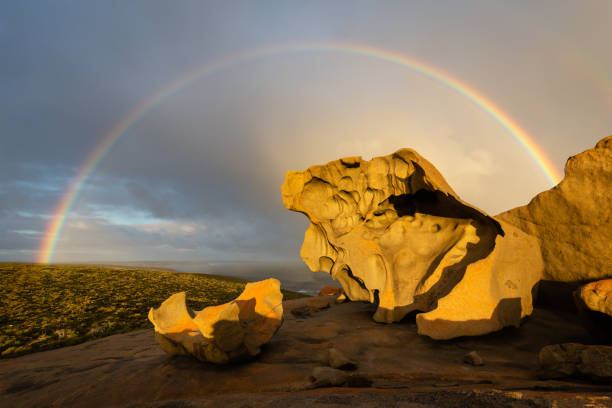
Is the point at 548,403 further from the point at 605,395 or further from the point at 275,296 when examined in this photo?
the point at 275,296

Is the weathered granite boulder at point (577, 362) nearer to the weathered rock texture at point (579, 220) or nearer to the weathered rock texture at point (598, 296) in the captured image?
the weathered rock texture at point (598, 296)

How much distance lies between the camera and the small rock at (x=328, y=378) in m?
4.40

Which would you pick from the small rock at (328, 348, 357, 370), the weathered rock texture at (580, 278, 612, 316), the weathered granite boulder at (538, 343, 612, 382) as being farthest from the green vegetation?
the weathered rock texture at (580, 278, 612, 316)

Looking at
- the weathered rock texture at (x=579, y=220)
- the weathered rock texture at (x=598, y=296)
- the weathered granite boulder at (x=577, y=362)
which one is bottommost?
the weathered granite boulder at (x=577, y=362)

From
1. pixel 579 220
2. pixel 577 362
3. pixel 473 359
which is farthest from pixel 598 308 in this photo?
pixel 579 220

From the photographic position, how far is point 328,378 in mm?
4473

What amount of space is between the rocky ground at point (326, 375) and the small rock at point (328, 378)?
2cm

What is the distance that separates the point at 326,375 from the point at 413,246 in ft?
22.1

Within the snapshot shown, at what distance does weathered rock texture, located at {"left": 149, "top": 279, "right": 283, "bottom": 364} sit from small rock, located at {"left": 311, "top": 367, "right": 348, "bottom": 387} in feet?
6.58

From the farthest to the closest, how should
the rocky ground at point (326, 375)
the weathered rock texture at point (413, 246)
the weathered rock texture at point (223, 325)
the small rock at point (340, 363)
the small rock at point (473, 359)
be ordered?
the weathered rock texture at point (413, 246) < the weathered rock texture at point (223, 325) < the small rock at point (340, 363) < the small rock at point (473, 359) < the rocky ground at point (326, 375)

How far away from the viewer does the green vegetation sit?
9.66 metres

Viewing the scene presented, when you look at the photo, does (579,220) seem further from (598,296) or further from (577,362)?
(577,362)

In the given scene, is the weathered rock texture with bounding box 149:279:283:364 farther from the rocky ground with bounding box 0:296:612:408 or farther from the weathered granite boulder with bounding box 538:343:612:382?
the weathered granite boulder with bounding box 538:343:612:382

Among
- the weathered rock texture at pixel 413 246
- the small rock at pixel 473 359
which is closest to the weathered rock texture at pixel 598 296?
the weathered rock texture at pixel 413 246
